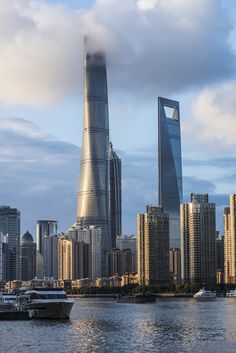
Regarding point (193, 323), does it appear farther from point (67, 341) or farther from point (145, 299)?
point (145, 299)

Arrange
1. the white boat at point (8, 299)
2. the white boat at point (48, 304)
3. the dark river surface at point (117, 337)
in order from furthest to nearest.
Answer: the white boat at point (8, 299) < the white boat at point (48, 304) < the dark river surface at point (117, 337)

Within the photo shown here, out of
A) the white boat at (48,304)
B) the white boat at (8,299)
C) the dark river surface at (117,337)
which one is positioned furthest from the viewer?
the white boat at (8,299)

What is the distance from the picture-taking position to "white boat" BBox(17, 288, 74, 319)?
313ft

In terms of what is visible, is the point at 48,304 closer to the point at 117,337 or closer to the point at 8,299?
the point at 8,299

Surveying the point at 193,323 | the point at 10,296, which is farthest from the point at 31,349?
the point at 10,296

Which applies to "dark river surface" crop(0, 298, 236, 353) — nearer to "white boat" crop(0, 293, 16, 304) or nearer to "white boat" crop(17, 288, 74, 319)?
"white boat" crop(17, 288, 74, 319)

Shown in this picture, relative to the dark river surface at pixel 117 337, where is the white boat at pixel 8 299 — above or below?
above

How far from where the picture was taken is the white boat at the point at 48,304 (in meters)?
95.5

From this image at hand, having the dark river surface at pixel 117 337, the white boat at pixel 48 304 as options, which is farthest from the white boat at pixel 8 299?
the dark river surface at pixel 117 337

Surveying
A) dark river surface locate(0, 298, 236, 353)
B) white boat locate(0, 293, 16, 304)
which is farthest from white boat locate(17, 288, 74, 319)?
white boat locate(0, 293, 16, 304)

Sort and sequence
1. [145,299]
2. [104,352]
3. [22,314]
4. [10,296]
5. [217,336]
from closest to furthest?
[104,352] → [217,336] → [22,314] → [10,296] → [145,299]

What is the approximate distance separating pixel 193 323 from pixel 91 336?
23.5 meters

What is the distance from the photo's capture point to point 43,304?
315 feet

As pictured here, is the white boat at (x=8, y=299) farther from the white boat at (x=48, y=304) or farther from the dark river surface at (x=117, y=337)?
the dark river surface at (x=117, y=337)
